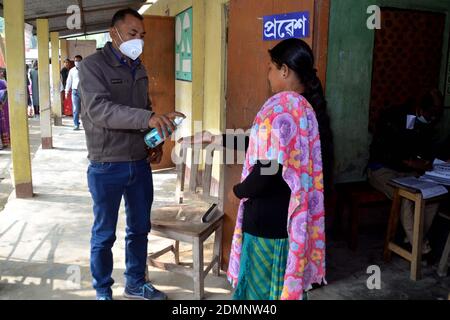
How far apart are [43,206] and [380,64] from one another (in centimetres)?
381

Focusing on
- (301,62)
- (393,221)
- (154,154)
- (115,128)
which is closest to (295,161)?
(301,62)

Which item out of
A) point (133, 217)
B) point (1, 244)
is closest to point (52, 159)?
point (1, 244)

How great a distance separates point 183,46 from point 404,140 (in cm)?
351

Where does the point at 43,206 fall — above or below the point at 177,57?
below

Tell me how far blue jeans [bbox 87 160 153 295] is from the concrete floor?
281 mm

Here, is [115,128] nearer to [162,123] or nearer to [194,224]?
[162,123]

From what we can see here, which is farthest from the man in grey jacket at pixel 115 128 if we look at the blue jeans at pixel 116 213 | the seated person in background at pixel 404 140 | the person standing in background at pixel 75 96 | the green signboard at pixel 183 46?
the person standing in background at pixel 75 96

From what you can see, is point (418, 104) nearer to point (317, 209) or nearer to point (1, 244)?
point (317, 209)

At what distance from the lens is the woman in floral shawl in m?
1.85

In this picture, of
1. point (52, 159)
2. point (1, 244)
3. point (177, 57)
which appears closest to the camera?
point (1, 244)

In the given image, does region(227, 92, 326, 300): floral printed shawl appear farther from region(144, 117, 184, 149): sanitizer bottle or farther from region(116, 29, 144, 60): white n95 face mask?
region(116, 29, 144, 60): white n95 face mask

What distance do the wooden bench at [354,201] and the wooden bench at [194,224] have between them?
131cm

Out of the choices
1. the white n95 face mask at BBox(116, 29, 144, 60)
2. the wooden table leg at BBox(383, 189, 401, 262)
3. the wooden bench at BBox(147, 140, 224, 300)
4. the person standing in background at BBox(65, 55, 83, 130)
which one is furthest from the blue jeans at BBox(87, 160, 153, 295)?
the person standing in background at BBox(65, 55, 83, 130)

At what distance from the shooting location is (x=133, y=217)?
280cm
